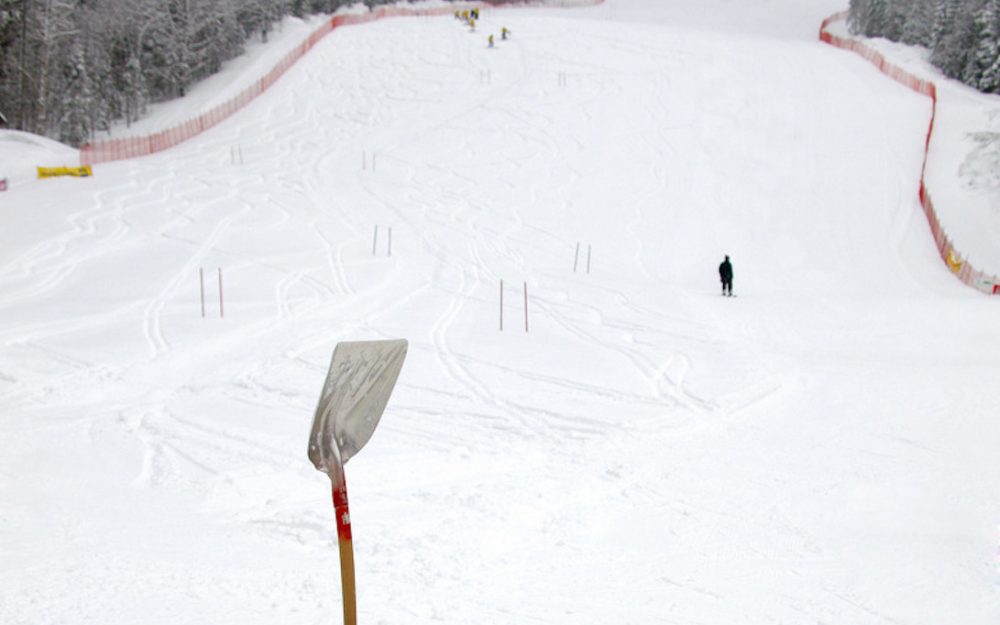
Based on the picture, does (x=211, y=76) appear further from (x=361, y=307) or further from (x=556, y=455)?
(x=556, y=455)

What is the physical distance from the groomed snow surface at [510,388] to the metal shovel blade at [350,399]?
10.7 feet

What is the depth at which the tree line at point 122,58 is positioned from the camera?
52.1 m

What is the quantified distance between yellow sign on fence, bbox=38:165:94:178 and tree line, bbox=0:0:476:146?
62.7 feet

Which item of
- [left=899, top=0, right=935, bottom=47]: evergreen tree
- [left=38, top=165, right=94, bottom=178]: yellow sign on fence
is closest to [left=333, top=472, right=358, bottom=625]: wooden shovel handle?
[left=38, top=165, right=94, bottom=178]: yellow sign on fence

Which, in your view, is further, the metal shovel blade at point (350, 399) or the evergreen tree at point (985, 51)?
the evergreen tree at point (985, 51)

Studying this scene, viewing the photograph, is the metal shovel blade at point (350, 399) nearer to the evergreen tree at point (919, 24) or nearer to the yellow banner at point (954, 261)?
the yellow banner at point (954, 261)

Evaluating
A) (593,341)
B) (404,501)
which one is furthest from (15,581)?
(593,341)

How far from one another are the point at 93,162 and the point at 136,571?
113ft

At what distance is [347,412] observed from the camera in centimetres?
403

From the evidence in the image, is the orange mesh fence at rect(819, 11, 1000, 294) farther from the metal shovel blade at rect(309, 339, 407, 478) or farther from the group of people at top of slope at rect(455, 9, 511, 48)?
the metal shovel blade at rect(309, 339, 407, 478)

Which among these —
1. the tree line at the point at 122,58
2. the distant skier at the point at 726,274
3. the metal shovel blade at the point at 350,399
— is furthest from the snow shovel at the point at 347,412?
the tree line at the point at 122,58

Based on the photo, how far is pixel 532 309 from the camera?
1978 centimetres

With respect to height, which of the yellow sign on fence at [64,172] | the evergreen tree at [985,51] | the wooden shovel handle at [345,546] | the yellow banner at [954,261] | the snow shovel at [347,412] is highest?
the evergreen tree at [985,51]

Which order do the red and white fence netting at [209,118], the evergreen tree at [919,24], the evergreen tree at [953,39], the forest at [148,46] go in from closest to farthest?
the red and white fence netting at [209,118] < the forest at [148,46] < the evergreen tree at [953,39] < the evergreen tree at [919,24]
